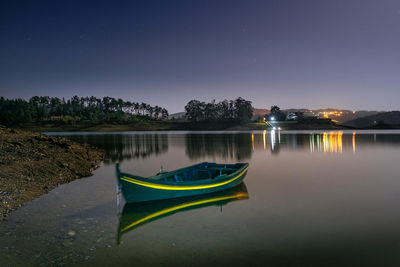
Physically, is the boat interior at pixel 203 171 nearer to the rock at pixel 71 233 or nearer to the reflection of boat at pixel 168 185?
the reflection of boat at pixel 168 185

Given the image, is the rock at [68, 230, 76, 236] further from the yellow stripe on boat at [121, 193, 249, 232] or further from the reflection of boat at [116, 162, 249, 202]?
the reflection of boat at [116, 162, 249, 202]

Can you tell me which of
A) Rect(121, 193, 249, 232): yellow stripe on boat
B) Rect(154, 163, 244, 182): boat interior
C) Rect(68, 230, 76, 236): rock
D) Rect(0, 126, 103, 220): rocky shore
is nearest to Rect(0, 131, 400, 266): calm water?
Rect(68, 230, 76, 236): rock

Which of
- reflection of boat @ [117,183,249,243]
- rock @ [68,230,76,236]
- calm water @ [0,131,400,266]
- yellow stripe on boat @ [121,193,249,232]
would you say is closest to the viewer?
calm water @ [0,131,400,266]

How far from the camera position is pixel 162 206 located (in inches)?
581

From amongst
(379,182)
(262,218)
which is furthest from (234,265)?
(379,182)

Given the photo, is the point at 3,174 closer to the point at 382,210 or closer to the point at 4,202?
the point at 4,202

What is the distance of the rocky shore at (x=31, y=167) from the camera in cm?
1547

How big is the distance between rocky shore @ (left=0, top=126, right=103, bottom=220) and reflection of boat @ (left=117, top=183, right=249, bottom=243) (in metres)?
5.77

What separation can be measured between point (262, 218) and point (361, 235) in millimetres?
4150

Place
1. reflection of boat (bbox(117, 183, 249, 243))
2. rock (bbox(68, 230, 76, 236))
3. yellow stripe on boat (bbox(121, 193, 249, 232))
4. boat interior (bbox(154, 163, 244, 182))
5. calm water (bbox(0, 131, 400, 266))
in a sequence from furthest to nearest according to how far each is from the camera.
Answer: boat interior (bbox(154, 163, 244, 182)) < reflection of boat (bbox(117, 183, 249, 243)) < yellow stripe on boat (bbox(121, 193, 249, 232)) < rock (bbox(68, 230, 76, 236)) < calm water (bbox(0, 131, 400, 266))

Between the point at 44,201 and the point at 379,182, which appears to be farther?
the point at 379,182

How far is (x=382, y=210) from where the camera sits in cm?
1463

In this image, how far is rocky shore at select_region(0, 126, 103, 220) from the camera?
15.5 metres

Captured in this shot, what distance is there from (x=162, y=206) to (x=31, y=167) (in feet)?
39.0
